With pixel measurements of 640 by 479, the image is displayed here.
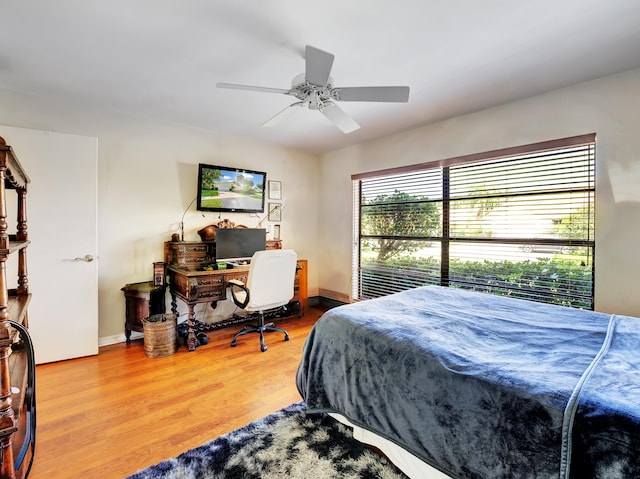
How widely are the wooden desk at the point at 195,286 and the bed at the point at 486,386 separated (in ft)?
5.48

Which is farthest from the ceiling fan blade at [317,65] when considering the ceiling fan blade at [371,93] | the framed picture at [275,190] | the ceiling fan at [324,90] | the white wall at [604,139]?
the framed picture at [275,190]

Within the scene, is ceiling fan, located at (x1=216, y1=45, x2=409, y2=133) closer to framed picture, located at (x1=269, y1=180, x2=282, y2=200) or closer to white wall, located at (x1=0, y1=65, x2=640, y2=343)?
white wall, located at (x1=0, y1=65, x2=640, y2=343)

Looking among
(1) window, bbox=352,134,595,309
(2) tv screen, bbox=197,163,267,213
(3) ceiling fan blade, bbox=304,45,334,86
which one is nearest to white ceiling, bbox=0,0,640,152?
(3) ceiling fan blade, bbox=304,45,334,86

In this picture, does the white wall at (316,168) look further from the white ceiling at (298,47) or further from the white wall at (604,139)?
the white ceiling at (298,47)

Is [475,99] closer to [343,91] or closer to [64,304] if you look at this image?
[343,91]

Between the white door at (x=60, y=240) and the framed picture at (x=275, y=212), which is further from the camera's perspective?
the framed picture at (x=275, y=212)

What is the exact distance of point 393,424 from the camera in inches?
53.2

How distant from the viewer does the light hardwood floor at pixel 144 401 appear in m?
1.67

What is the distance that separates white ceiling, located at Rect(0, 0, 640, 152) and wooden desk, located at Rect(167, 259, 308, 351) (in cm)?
170

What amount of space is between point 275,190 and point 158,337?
7.92ft

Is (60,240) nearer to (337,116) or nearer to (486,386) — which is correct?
(337,116)

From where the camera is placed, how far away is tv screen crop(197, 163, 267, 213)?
12.2 feet

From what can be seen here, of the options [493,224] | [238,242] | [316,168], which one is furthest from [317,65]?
[316,168]

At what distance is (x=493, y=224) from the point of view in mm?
3047
